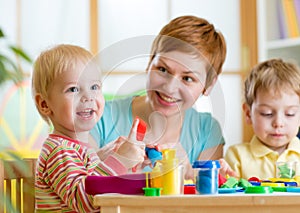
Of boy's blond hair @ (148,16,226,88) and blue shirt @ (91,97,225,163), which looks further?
boy's blond hair @ (148,16,226,88)

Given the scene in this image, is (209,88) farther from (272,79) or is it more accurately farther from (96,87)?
(272,79)

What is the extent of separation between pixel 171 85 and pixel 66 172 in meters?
0.30

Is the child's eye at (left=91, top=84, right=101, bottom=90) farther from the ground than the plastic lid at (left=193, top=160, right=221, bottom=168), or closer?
farther from the ground

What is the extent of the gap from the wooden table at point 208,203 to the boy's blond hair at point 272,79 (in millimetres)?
849

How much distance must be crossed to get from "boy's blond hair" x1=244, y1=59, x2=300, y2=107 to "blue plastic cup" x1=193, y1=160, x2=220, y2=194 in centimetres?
82

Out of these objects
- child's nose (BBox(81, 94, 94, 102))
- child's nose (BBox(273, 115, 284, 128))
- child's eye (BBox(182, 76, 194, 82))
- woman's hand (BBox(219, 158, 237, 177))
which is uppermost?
child's eye (BBox(182, 76, 194, 82))

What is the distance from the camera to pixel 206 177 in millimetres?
1310

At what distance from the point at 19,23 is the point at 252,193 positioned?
2984mm

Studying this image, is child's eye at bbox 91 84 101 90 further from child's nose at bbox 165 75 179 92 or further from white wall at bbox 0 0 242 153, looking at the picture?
white wall at bbox 0 0 242 153

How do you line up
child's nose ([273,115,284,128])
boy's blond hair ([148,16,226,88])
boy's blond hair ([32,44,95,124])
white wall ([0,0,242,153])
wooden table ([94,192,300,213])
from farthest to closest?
white wall ([0,0,242,153])
child's nose ([273,115,284,128])
boy's blond hair ([148,16,226,88])
boy's blond hair ([32,44,95,124])
wooden table ([94,192,300,213])

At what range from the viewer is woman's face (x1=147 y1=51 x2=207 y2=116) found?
141 centimetres

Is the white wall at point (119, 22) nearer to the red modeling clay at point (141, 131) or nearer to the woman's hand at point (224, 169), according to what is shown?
the woman's hand at point (224, 169)

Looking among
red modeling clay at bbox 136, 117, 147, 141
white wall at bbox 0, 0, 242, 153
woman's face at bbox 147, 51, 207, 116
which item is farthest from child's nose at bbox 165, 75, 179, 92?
white wall at bbox 0, 0, 242, 153

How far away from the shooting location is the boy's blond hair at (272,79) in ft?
6.89
